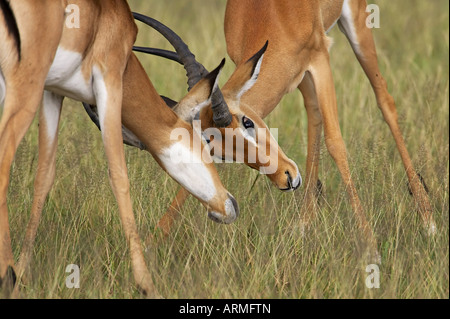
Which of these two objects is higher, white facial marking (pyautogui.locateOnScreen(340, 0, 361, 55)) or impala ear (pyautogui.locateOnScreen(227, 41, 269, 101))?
white facial marking (pyautogui.locateOnScreen(340, 0, 361, 55))

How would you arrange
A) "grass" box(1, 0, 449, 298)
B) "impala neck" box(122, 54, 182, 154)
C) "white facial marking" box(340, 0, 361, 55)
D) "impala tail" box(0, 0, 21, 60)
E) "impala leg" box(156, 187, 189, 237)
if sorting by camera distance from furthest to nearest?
"white facial marking" box(340, 0, 361, 55) < "impala leg" box(156, 187, 189, 237) < "impala neck" box(122, 54, 182, 154) < "grass" box(1, 0, 449, 298) < "impala tail" box(0, 0, 21, 60)

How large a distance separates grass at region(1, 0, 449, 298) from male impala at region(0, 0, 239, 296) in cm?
21

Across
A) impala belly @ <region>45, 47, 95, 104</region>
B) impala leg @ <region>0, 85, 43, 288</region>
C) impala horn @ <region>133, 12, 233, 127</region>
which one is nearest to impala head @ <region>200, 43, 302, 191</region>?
impala horn @ <region>133, 12, 233, 127</region>

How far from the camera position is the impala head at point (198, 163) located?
441cm

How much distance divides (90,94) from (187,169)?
0.62m

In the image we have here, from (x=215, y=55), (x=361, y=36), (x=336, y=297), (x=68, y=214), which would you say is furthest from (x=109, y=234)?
(x=215, y=55)

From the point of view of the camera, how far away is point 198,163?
441 centimetres

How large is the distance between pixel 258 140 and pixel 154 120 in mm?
711

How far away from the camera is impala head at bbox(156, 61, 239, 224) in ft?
14.5

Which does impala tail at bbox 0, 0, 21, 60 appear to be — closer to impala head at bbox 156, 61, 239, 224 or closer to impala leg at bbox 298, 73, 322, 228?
impala head at bbox 156, 61, 239, 224

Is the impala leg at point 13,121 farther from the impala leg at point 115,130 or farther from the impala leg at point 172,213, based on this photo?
the impala leg at point 172,213

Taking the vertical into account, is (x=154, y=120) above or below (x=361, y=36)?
below

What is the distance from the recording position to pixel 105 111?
4.15 metres

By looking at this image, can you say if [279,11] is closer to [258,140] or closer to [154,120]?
[258,140]
